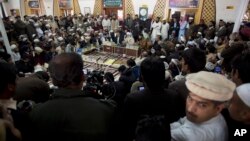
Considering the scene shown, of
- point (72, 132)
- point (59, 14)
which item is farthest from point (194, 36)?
point (59, 14)

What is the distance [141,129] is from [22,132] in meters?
0.67

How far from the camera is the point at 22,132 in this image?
3.78 ft

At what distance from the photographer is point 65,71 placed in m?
1.24

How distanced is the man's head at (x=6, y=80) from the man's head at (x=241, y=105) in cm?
128

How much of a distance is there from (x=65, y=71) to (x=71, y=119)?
27cm

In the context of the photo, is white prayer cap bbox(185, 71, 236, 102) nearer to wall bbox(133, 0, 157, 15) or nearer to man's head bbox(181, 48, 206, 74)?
man's head bbox(181, 48, 206, 74)

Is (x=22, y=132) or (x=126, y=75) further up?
(x=22, y=132)

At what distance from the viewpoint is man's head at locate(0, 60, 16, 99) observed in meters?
1.24

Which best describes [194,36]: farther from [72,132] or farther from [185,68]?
[72,132]

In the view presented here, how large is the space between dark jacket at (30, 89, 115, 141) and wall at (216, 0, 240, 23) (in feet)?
32.9

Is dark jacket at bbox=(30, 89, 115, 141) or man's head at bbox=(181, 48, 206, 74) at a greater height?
man's head at bbox=(181, 48, 206, 74)

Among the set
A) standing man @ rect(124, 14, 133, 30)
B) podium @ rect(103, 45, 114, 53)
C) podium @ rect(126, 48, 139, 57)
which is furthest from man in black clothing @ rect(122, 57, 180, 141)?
standing man @ rect(124, 14, 133, 30)

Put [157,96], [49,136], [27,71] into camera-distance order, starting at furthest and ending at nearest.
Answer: [27,71] → [157,96] → [49,136]

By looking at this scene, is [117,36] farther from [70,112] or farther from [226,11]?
[70,112]
